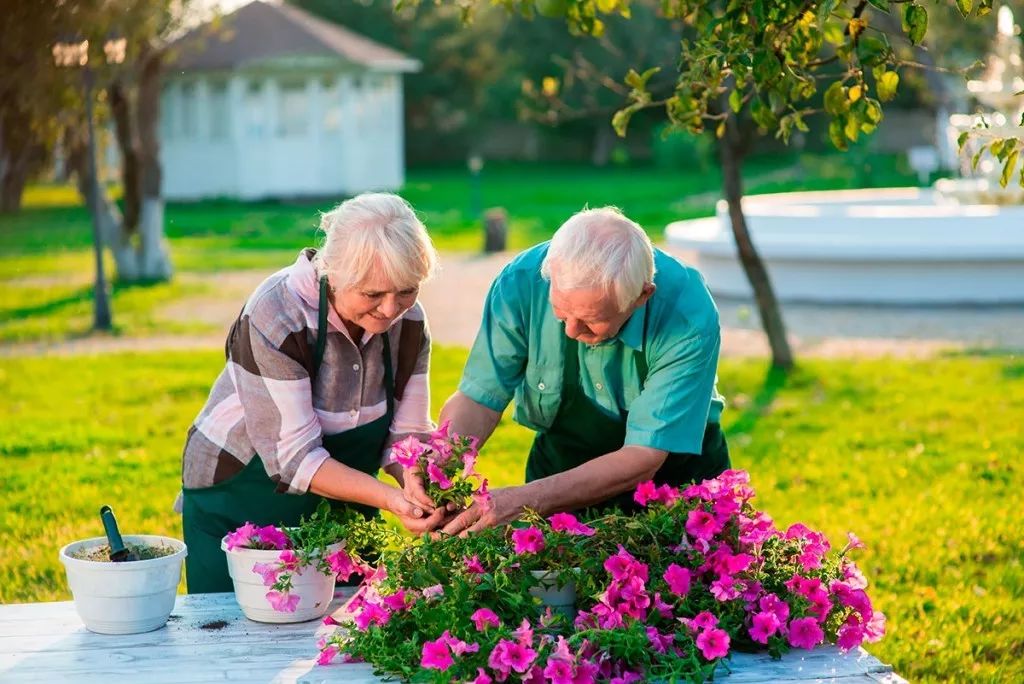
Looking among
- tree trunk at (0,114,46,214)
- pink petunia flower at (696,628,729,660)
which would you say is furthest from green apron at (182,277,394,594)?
tree trunk at (0,114,46,214)

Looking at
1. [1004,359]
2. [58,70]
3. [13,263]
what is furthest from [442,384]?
[13,263]

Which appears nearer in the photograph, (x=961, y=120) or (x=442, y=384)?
(x=442, y=384)

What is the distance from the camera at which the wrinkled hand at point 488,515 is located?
2914 mm

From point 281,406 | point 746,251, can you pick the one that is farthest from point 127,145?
point 281,406

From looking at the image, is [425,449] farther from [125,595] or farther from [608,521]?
[125,595]

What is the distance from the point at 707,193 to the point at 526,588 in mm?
25959

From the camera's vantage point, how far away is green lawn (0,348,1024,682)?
4.96 meters

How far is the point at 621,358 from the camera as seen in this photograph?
339 cm

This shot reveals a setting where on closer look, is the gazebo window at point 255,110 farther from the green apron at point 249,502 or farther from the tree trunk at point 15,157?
the green apron at point 249,502

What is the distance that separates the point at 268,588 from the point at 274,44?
26.7 metres

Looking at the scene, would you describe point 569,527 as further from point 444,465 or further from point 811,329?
point 811,329

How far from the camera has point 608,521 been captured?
289 centimetres

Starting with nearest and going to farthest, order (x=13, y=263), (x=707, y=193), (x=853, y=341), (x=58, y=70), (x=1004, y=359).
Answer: (x=58, y=70) → (x=1004, y=359) → (x=853, y=341) → (x=13, y=263) → (x=707, y=193)

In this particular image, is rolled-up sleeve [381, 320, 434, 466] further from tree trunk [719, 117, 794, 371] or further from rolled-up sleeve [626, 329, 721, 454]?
tree trunk [719, 117, 794, 371]
